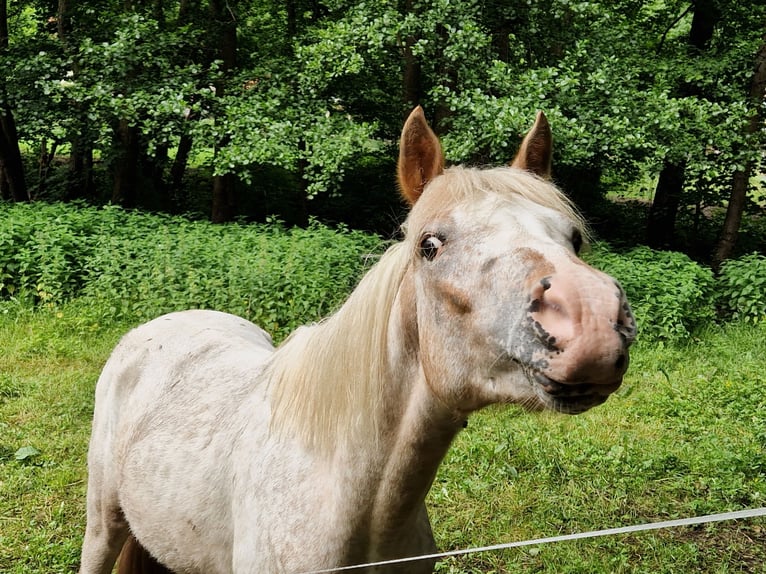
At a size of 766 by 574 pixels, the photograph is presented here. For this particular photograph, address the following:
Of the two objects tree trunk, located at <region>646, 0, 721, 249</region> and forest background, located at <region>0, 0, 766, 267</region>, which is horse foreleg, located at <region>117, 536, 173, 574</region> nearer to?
forest background, located at <region>0, 0, 766, 267</region>

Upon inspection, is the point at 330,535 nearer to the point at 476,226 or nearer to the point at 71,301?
the point at 476,226

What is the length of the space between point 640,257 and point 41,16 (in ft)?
36.2

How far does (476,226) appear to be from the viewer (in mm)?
1609

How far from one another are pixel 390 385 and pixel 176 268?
19.3 ft

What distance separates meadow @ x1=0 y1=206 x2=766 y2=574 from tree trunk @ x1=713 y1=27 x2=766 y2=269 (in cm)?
156

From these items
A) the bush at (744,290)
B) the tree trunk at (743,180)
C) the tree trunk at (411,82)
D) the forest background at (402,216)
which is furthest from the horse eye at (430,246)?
the tree trunk at (411,82)

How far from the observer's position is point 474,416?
182 inches

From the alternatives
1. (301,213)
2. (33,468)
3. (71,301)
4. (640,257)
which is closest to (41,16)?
(301,213)

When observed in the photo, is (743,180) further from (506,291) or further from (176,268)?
(506,291)

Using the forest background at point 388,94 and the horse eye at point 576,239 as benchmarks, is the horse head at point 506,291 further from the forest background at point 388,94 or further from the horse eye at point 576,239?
the forest background at point 388,94

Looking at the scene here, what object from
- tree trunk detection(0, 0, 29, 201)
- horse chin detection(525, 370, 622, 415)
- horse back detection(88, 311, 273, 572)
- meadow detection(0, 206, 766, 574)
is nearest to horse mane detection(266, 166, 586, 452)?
horse back detection(88, 311, 273, 572)

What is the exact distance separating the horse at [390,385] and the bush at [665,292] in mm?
5021

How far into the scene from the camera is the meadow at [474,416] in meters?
3.68

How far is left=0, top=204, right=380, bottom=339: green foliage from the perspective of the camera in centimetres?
682
